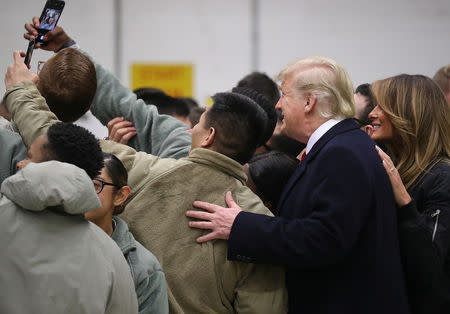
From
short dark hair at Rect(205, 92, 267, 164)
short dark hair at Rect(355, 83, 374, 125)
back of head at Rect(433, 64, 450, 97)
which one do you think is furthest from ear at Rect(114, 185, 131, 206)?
back of head at Rect(433, 64, 450, 97)

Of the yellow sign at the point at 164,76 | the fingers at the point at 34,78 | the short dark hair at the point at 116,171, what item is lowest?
the yellow sign at the point at 164,76

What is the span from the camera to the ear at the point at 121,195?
63.8 inches

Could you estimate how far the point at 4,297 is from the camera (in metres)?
1.21

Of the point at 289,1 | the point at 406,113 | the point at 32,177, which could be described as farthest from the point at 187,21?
the point at 32,177

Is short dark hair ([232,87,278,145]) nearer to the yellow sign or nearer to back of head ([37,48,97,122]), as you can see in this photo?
back of head ([37,48,97,122])

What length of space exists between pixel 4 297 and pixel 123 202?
490 millimetres

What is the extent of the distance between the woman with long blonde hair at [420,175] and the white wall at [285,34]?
2556 millimetres

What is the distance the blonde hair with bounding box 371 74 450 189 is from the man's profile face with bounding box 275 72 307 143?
0.40 metres

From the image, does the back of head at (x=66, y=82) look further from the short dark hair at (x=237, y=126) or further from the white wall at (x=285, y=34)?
the white wall at (x=285, y=34)

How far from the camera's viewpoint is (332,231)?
1.58 m

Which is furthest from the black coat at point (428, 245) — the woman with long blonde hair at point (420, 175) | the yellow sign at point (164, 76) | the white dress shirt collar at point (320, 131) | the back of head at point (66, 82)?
the yellow sign at point (164, 76)

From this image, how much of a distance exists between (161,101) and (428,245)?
68.2 inches

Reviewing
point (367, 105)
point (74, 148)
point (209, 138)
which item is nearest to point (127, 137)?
point (209, 138)

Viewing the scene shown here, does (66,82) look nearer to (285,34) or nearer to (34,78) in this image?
(34,78)
